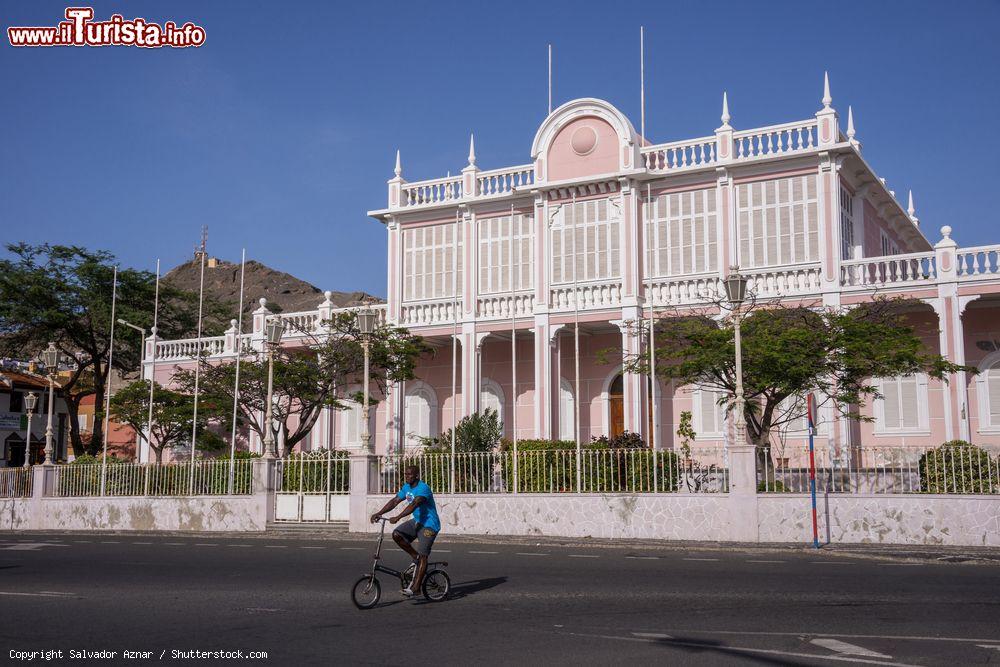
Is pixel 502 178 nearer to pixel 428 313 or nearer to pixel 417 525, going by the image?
pixel 428 313

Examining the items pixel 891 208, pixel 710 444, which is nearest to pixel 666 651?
pixel 710 444

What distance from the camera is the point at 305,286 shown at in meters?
92.3

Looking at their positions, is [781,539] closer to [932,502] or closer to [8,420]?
[932,502]

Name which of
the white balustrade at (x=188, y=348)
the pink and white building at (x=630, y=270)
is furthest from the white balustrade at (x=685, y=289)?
the white balustrade at (x=188, y=348)

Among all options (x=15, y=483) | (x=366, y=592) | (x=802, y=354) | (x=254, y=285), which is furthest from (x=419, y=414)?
(x=254, y=285)

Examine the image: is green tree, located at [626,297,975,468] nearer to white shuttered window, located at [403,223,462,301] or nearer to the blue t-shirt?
white shuttered window, located at [403,223,462,301]

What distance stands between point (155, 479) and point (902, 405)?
19.7 meters

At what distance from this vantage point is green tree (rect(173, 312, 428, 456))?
28.9 metres

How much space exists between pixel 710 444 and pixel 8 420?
3633 centimetres

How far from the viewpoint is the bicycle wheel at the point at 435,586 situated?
1054 cm

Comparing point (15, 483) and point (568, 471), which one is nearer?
point (568, 471)

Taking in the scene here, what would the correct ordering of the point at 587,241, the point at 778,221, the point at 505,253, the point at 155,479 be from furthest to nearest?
the point at 505,253 < the point at 587,241 < the point at 778,221 < the point at 155,479

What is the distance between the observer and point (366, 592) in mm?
10023

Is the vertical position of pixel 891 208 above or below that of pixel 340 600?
above
